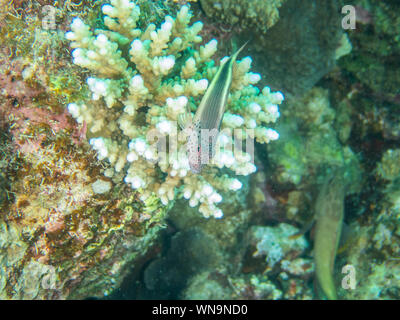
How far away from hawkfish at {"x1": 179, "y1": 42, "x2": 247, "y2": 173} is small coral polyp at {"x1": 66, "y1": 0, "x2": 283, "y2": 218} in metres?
0.29

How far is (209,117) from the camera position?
2133 mm

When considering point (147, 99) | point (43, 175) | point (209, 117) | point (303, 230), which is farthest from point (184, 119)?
point (303, 230)

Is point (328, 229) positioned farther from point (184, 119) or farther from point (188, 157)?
point (184, 119)

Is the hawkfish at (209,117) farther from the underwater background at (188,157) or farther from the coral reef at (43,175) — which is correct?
the coral reef at (43,175)

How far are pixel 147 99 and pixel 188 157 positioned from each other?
0.93 m

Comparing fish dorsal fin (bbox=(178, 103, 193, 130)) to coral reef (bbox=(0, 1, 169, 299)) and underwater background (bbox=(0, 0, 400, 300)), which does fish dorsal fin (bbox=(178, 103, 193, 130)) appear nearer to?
underwater background (bbox=(0, 0, 400, 300))

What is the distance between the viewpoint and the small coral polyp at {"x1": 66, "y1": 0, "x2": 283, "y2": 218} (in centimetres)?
235

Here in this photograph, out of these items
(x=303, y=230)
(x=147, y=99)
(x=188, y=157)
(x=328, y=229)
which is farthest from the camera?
(x=303, y=230)

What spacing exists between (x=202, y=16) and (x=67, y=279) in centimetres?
394

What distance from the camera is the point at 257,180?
502 cm

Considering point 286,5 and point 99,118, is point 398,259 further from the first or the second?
point 99,118

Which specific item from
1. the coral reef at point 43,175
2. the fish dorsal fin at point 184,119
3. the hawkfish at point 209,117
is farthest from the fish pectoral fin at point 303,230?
the fish dorsal fin at point 184,119

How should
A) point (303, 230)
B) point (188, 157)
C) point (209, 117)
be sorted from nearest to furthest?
point (209, 117)
point (188, 157)
point (303, 230)
